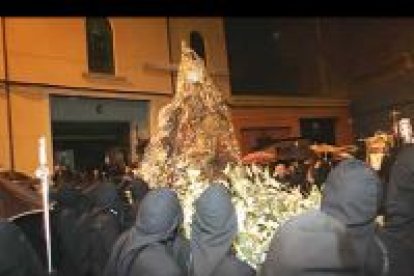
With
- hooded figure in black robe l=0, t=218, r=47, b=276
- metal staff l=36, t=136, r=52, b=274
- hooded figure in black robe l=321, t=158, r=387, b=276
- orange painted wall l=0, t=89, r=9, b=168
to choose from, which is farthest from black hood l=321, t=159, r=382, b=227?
orange painted wall l=0, t=89, r=9, b=168

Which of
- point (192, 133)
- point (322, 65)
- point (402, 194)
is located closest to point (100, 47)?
point (192, 133)

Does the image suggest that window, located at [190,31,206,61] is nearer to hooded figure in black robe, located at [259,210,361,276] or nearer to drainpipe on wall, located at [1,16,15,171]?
drainpipe on wall, located at [1,16,15,171]

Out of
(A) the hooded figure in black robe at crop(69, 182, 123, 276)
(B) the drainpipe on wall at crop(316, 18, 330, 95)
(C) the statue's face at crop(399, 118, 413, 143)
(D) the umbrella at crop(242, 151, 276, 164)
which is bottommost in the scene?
(A) the hooded figure in black robe at crop(69, 182, 123, 276)

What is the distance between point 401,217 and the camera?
8.44ft

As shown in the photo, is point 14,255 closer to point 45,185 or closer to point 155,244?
point 155,244

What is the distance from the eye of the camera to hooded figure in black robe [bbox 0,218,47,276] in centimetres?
255

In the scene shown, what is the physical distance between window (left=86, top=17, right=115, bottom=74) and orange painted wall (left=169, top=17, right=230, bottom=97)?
11.4 inches

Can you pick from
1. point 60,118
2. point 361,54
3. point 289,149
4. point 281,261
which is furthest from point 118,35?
point 281,261

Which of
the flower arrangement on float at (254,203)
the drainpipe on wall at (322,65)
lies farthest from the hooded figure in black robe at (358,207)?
the drainpipe on wall at (322,65)

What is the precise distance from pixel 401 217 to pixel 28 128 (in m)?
1.61

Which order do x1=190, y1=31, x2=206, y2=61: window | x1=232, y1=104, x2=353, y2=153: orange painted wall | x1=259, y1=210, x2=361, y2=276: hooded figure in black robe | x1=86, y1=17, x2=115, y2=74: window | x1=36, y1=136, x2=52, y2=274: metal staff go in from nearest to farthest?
1. x1=259, y1=210, x2=361, y2=276: hooded figure in black robe
2. x1=36, y1=136, x2=52, y2=274: metal staff
3. x1=86, y1=17, x2=115, y2=74: window
4. x1=190, y1=31, x2=206, y2=61: window
5. x1=232, y1=104, x2=353, y2=153: orange painted wall

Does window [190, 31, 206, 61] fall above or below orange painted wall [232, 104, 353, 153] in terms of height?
above

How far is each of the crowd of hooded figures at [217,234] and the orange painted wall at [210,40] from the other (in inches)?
28.1

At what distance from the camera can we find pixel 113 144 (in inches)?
141
